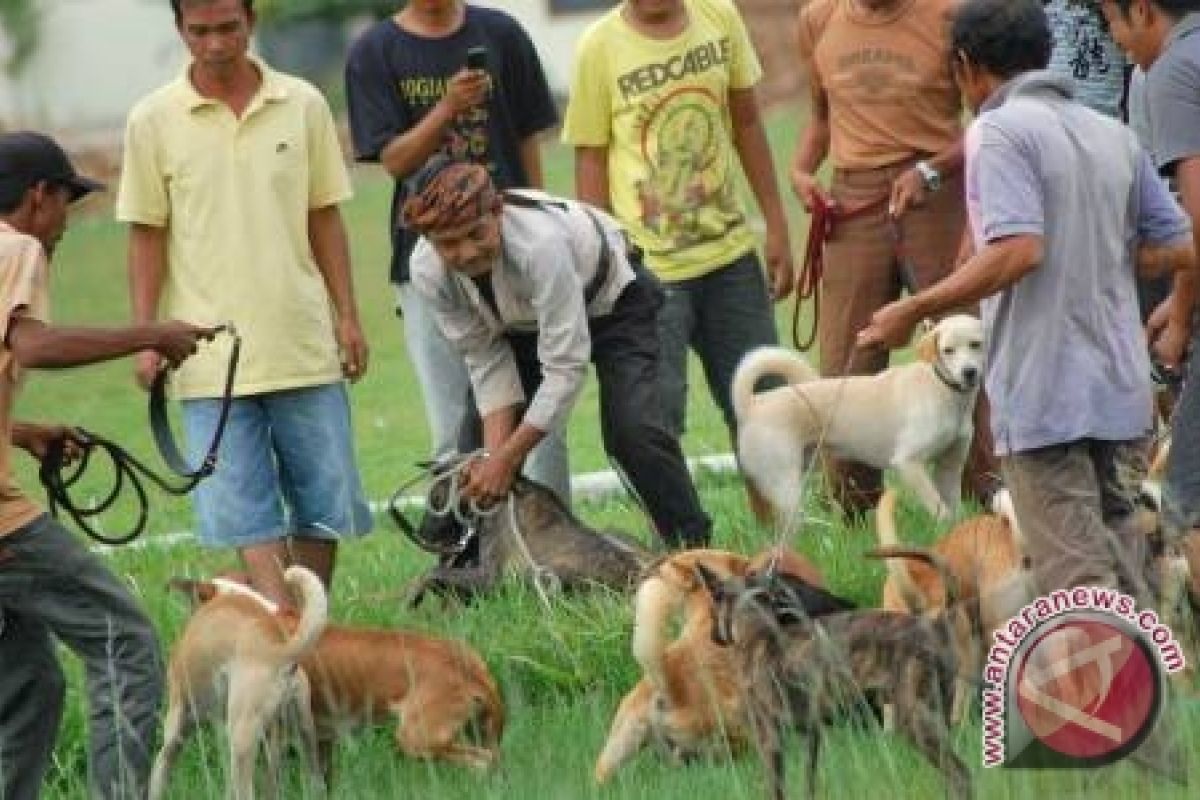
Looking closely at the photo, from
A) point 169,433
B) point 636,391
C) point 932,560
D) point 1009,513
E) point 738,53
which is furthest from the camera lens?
point 738,53

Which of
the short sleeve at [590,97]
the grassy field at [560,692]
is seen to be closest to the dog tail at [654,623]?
the grassy field at [560,692]

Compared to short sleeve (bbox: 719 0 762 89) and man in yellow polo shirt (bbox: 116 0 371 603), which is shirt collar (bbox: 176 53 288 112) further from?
short sleeve (bbox: 719 0 762 89)

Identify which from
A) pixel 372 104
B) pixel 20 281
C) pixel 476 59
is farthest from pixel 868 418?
pixel 20 281

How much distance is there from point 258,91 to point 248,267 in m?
0.50

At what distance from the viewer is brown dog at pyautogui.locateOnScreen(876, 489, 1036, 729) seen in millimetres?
7930

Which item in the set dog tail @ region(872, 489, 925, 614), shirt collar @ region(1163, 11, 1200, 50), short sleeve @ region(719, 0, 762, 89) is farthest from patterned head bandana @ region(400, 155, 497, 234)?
short sleeve @ region(719, 0, 762, 89)

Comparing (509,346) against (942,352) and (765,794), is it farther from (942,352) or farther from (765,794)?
(765,794)

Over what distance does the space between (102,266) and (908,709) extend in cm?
1932

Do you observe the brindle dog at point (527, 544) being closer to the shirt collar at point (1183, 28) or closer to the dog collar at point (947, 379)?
the dog collar at point (947, 379)

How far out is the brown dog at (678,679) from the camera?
7.55 metres

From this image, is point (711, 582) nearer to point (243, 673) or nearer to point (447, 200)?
point (243, 673)

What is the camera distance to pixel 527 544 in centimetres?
915

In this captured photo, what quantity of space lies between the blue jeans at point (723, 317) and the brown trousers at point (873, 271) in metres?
0.21

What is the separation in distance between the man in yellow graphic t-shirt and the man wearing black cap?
2993mm
